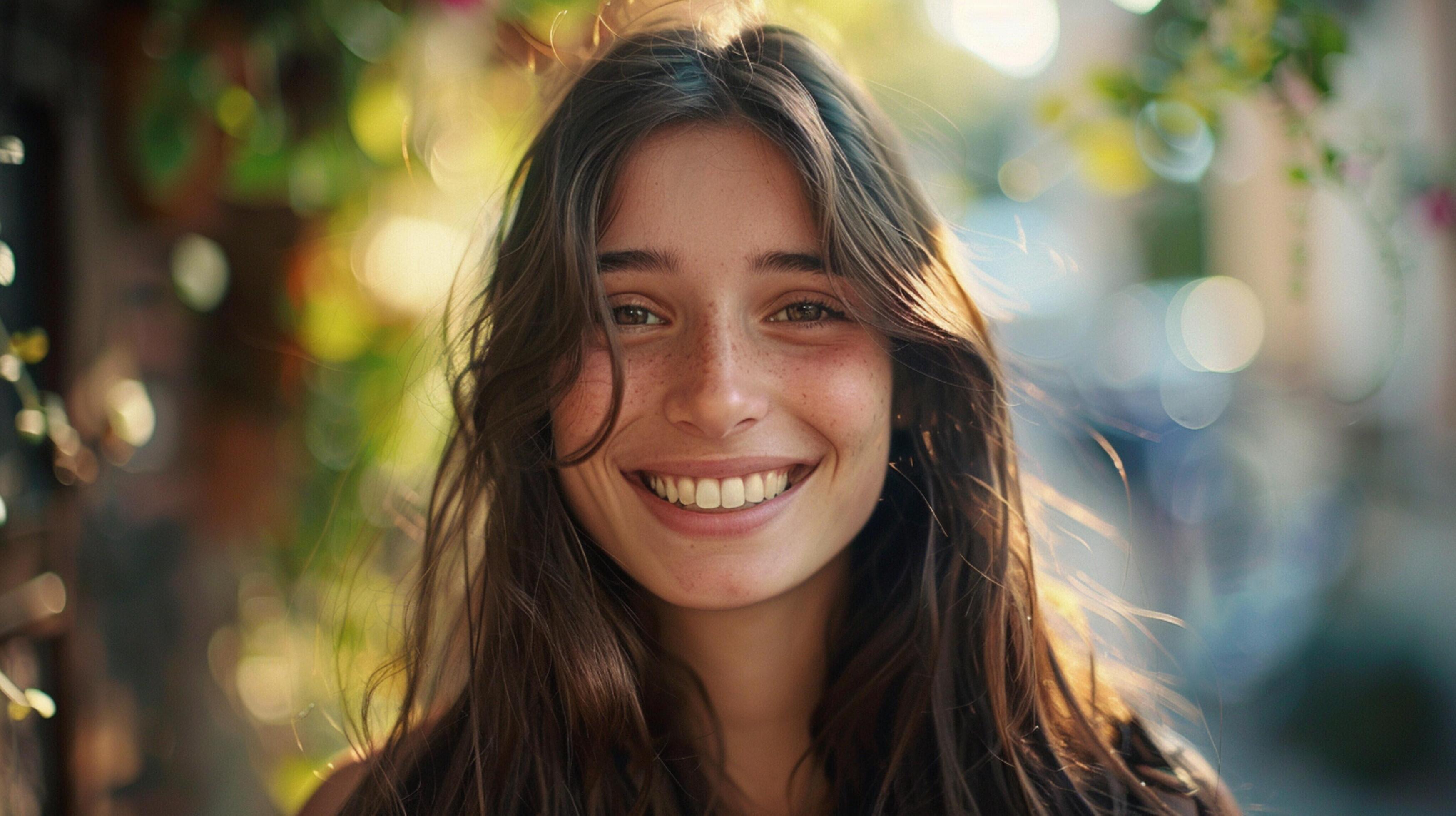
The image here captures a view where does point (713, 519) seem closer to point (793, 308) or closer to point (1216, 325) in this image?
point (793, 308)

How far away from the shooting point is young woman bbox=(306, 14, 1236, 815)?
1.13 metres

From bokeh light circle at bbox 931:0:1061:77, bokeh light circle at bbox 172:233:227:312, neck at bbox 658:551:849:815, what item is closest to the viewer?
neck at bbox 658:551:849:815

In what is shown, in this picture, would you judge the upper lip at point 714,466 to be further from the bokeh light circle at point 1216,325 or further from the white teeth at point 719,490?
the bokeh light circle at point 1216,325

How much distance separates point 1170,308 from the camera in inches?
343

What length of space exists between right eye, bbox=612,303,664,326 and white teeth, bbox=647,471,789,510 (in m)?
0.18

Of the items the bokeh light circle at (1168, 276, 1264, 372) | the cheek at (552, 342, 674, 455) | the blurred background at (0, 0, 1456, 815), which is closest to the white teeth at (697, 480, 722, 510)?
the cheek at (552, 342, 674, 455)

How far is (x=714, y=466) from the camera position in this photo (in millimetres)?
1134

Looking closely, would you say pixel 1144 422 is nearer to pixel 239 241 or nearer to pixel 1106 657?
pixel 1106 657

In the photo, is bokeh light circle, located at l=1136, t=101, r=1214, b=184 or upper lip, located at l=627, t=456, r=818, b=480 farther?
bokeh light circle, located at l=1136, t=101, r=1214, b=184

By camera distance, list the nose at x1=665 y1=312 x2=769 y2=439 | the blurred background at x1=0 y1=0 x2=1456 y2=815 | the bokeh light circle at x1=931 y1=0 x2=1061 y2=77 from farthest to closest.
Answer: the bokeh light circle at x1=931 y1=0 x2=1061 y2=77
the blurred background at x1=0 y1=0 x2=1456 y2=815
the nose at x1=665 y1=312 x2=769 y2=439

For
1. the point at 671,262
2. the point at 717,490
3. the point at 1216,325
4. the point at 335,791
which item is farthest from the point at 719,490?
the point at 1216,325

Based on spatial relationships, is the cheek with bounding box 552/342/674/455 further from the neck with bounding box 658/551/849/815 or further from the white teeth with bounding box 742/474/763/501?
the neck with bounding box 658/551/849/815

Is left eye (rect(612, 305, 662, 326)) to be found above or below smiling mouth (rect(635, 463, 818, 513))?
above

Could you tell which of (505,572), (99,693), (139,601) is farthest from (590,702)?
(139,601)
